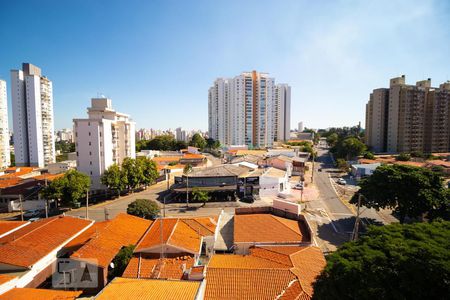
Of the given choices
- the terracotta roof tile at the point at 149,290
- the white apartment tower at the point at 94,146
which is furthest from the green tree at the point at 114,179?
the terracotta roof tile at the point at 149,290

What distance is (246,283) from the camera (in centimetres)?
1373

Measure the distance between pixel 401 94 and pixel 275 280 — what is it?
80.1 metres

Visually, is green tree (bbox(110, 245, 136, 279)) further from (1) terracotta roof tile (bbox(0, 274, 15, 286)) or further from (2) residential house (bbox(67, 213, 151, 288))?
(1) terracotta roof tile (bbox(0, 274, 15, 286))

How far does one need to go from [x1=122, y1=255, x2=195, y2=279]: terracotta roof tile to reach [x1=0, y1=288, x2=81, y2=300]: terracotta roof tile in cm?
312

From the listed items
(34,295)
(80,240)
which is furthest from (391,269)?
(80,240)

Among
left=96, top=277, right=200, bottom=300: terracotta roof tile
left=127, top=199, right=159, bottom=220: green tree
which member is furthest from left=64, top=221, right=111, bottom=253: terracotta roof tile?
left=96, top=277, right=200, bottom=300: terracotta roof tile

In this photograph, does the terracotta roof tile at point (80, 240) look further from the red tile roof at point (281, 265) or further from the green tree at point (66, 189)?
the red tile roof at point (281, 265)

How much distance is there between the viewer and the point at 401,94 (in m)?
72.5

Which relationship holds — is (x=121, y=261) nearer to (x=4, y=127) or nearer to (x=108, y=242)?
(x=108, y=242)

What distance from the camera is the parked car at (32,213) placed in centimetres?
3221

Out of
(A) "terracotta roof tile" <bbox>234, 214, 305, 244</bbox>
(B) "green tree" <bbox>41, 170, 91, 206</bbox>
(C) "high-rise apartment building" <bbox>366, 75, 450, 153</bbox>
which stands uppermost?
(C) "high-rise apartment building" <bbox>366, 75, 450, 153</bbox>

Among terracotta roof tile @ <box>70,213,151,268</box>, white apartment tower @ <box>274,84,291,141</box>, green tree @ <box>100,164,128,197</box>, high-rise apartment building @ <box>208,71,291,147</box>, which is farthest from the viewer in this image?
white apartment tower @ <box>274,84,291,141</box>

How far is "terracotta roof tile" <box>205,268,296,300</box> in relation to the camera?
13.0m

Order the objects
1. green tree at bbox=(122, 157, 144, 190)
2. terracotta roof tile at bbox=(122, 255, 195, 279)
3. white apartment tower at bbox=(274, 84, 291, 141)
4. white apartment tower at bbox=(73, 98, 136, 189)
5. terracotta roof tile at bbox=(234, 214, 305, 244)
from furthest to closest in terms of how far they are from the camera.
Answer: white apartment tower at bbox=(274, 84, 291, 141)
white apartment tower at bbox=(73, 98, 136, 189)
green tree at bbox=(122, 157, 144, 190)
terracotta roof tile at bbox=(234, 214, 305, 244)
terracotta roof tile at bbox=(122, 255, 195, 279)
